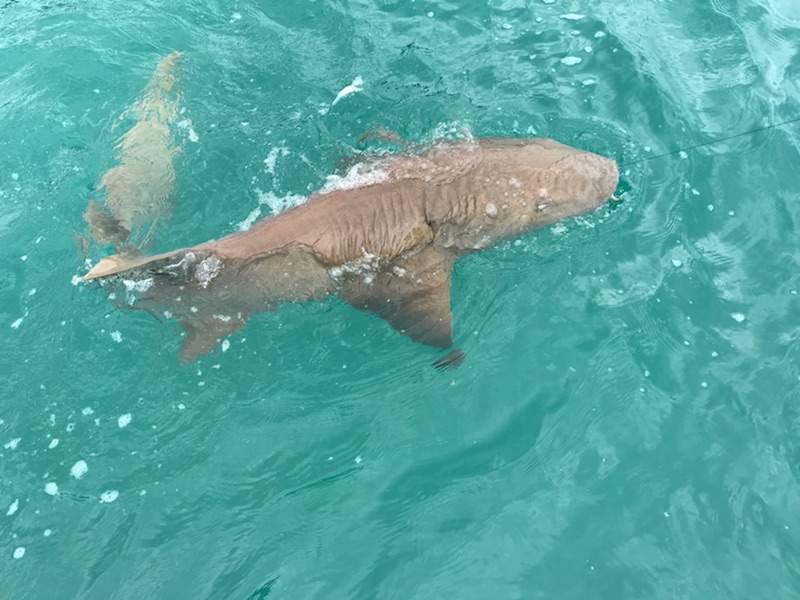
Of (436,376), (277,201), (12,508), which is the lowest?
(12,508)

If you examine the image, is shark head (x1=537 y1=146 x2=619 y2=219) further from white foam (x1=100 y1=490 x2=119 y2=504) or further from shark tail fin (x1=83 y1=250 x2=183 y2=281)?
A: white foam (x1=100 y1=490 x2=119 y2=504)

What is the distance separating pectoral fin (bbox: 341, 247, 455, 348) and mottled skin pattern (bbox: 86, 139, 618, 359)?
0.04ft

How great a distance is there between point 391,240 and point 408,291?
580 mm

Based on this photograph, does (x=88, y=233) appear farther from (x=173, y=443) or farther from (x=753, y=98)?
(x=753, y=98)

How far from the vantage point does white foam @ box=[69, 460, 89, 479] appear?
6586mm

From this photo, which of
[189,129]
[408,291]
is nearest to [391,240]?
[408,291]

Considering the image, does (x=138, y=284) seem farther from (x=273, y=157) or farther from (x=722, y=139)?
(x=722, y=139)

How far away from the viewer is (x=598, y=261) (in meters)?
7.70

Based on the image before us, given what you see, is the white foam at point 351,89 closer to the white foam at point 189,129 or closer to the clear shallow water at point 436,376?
the clear shallow water at point 436,376

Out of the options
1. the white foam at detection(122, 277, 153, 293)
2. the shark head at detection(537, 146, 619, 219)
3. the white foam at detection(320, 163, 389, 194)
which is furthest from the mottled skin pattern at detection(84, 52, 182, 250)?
the shark head at detection(537, 146, 619, 219)

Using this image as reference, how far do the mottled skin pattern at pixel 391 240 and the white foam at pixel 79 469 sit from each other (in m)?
1.38

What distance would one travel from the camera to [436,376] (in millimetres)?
7039

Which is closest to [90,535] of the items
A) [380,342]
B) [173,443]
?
[173,443]

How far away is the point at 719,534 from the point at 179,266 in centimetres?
572
